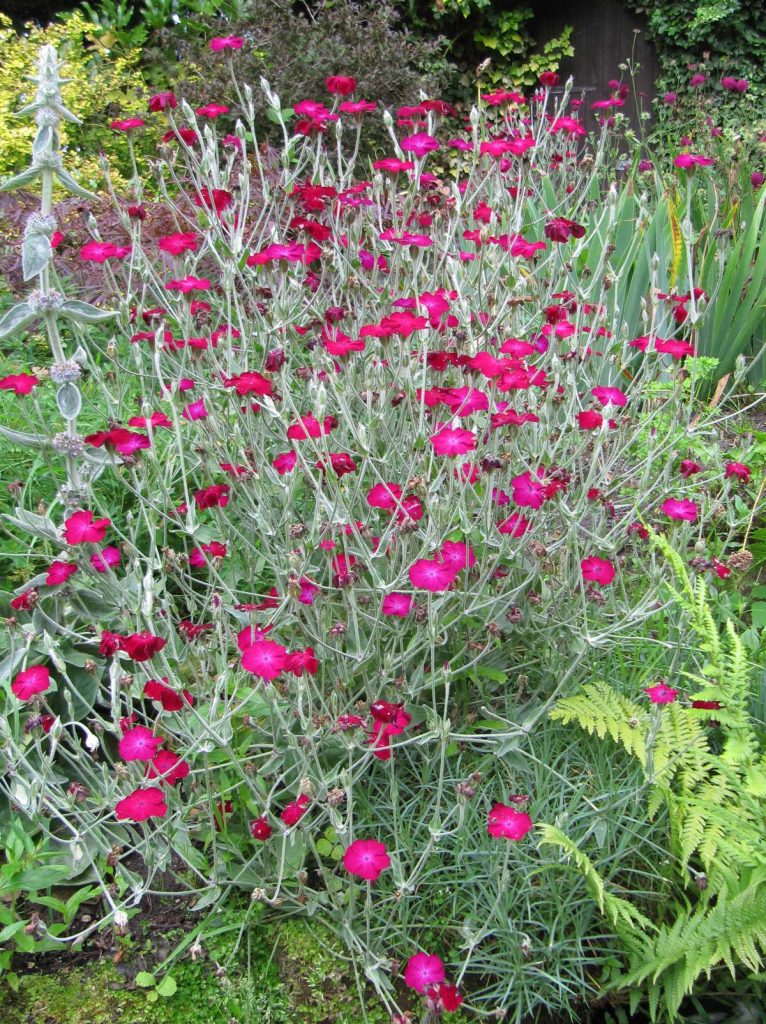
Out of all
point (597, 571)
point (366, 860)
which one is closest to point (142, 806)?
point (366, 860)

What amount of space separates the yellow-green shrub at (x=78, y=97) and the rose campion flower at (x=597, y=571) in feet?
13.9

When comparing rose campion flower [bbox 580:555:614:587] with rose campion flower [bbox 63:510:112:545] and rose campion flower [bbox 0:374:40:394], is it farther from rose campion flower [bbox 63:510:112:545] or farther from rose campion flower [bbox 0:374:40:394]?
rose campion flower [bbox 0:374:40:394]

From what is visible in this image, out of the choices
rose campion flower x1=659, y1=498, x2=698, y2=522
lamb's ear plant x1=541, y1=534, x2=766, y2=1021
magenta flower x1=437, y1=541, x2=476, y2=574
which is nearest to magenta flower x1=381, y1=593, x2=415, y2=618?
magenta flower x1=437, y1=541, x2=476, y2=574

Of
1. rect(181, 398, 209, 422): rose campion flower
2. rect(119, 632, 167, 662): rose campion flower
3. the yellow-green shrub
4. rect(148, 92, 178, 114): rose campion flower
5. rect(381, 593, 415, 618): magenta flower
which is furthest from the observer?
the yellow-green shrub

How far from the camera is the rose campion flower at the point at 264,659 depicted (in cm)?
154

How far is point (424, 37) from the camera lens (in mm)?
8516

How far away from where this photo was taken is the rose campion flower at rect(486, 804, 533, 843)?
1.56 m

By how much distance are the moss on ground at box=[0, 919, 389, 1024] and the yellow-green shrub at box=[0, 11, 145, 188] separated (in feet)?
14.7

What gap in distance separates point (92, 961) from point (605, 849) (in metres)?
1.07

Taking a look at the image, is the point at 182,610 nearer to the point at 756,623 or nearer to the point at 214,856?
the point at 214,856

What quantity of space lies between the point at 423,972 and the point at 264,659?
0.62 meters

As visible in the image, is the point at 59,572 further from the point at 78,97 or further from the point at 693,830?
the point at 78,97

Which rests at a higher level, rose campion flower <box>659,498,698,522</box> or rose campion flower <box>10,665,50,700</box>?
rose campion flower <box>659,498,698,522</box>

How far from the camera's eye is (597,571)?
77.1 inches
